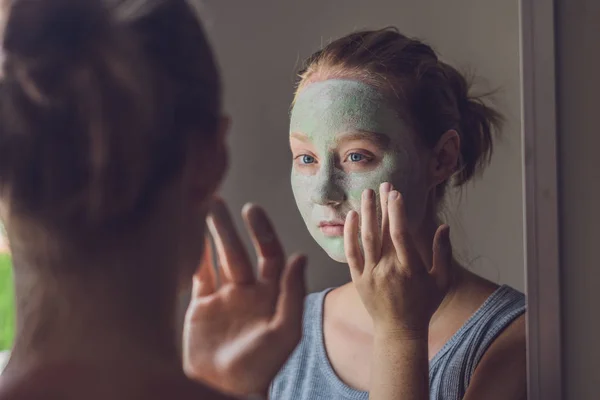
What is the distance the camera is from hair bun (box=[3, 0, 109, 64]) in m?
0.52

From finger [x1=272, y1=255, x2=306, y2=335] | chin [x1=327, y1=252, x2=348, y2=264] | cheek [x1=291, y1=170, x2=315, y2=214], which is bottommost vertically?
finger [x1=272, y1=255, x2=306, y2=335]

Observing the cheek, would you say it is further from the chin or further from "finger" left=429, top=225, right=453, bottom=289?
"finger" left=429, top=225, right=453, bottom=289

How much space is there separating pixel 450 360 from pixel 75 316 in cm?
44

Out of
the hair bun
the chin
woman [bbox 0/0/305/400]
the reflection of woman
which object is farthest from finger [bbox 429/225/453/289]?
the hair bun

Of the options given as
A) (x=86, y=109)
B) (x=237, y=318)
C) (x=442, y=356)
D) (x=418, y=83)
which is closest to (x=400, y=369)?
(x=442, y=356)

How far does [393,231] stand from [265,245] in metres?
0.17

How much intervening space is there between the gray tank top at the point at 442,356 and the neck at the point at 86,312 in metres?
0.24

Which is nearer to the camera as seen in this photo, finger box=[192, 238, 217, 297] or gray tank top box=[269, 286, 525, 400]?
finger box=[192, 238, 217, 297]

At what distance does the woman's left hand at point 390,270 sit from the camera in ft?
2.52

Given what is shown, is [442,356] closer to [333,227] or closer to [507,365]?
[507,365]

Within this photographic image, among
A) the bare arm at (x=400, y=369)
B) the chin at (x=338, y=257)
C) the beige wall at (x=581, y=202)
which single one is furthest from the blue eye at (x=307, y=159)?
the beige wall at (x=581, y=202)

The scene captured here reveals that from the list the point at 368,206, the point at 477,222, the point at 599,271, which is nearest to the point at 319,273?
the point at 368,206

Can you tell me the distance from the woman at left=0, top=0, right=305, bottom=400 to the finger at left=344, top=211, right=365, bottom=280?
22cm

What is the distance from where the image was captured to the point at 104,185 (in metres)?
0.54
